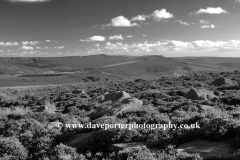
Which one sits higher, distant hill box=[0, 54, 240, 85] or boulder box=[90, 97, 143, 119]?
boulder box=[90, 97, 143, 119]

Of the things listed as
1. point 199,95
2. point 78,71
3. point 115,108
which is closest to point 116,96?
point 115,108

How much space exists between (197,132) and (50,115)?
8.26m

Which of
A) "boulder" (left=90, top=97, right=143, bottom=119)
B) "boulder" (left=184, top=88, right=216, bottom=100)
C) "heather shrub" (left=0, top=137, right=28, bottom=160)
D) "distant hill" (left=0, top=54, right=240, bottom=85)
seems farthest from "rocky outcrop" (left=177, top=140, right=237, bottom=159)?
"distant hill" (left=0, top=54, right=240, bottom=85)

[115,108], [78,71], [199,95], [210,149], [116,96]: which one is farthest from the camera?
[78,71]

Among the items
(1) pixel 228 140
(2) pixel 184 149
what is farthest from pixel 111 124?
(1) pixel 228 140

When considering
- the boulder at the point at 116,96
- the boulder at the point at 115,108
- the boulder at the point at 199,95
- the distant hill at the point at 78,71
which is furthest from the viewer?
the distant hill at the point at 78,71

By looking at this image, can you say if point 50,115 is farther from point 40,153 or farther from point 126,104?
point 40,153

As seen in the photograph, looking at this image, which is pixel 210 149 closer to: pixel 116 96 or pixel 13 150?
pixel 13 150

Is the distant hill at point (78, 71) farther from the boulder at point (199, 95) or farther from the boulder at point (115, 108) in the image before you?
the boulder at point (115, 108)

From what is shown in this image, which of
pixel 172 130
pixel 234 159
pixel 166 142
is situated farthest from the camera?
pixel 172 130

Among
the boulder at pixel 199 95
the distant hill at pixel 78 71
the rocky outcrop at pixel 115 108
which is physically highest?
the rocky outcrop at pixel 115 108

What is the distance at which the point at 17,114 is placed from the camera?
11.9 metres

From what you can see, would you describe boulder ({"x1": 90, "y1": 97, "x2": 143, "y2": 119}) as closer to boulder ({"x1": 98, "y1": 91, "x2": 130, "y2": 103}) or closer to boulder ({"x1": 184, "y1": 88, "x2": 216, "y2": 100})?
boulder ({"x1": 98, "y1": 91, "x2": 130, "y2": 103})

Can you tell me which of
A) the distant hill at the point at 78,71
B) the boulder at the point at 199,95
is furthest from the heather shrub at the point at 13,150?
the distant hill at the point at 78,71
